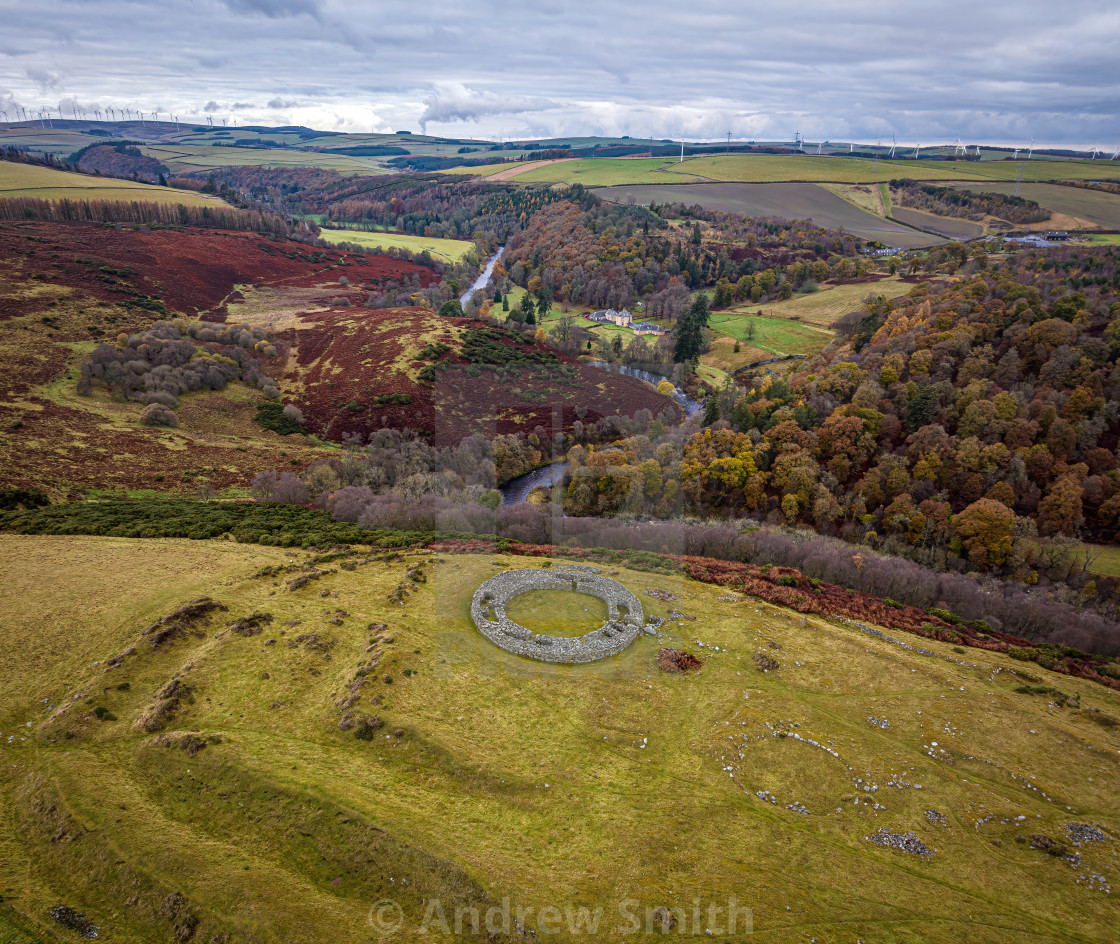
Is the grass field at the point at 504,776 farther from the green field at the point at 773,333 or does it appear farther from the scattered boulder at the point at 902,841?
the green field at the point at 773,333

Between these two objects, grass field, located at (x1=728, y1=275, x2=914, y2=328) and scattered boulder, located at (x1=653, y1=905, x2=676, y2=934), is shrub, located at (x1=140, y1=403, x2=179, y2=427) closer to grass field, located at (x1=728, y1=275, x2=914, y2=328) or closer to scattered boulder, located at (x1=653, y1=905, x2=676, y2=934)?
scattered boulder, located at (x1=653, y1=905, x2=676, y2=934)

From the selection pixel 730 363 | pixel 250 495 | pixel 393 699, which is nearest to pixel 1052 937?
pixel 393 699

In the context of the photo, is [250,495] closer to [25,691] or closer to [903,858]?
[25,691]

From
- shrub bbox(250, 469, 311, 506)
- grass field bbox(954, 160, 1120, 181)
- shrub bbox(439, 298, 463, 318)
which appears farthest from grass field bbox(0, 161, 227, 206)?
grass field bbox(954, 160, 1120, 181)

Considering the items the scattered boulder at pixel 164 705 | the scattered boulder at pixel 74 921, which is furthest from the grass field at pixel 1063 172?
the scattered boulder at pixel 74 921

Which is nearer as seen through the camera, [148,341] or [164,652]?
[164,652]

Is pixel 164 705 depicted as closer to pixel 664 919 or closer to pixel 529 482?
pixel 664 919
